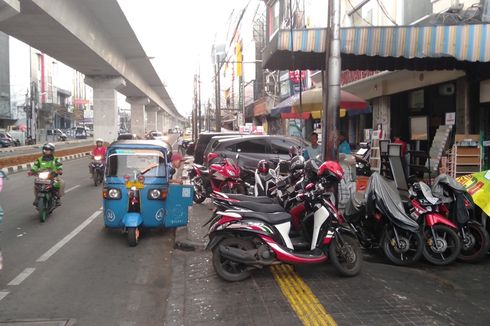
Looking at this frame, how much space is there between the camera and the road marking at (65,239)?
710cm

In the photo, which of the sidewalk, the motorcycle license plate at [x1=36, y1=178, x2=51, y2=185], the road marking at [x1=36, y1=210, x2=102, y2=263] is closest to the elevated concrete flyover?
the motorcycle license plate at [x1=36, y1=178, x2=51, y2=185]

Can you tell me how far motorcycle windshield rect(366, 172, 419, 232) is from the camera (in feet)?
20.3

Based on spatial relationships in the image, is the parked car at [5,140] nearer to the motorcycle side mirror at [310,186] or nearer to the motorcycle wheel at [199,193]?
the motorcycle wheel at [199,193]

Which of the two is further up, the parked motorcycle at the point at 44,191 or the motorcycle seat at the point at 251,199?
the motorcycle seat at the point at 251,199

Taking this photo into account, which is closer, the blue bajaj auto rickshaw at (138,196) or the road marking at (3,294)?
the road marking at (3,294)

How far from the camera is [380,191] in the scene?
6445mm

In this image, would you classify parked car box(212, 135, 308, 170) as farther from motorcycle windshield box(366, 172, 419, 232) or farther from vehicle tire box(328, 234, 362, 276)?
vehicle tire box(328, 234, 362, 276)

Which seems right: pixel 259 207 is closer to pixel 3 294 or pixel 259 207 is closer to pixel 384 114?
pixel 3 294

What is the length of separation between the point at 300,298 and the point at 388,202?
6.71ft

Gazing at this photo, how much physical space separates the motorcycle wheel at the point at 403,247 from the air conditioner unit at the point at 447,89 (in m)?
7.45

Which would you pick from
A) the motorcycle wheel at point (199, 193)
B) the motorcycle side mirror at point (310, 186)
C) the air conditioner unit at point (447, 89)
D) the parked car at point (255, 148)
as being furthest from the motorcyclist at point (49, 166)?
the air conditioner unit at point (447, 89)

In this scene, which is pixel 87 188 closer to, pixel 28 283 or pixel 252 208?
pixel 28 283

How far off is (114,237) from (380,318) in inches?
214

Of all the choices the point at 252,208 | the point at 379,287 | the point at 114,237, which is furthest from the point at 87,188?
the point at 379,287
